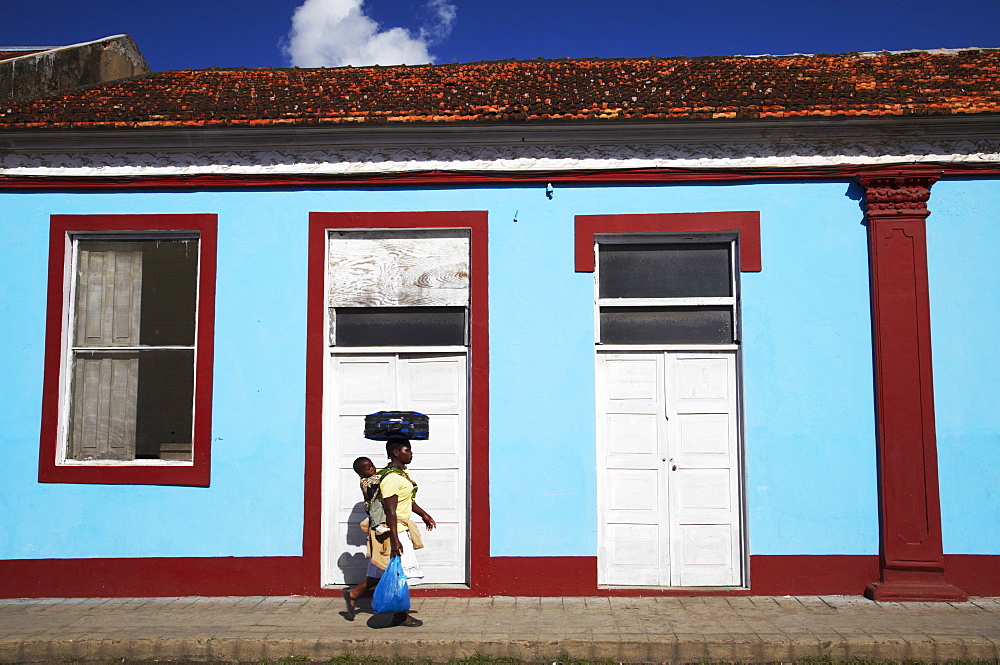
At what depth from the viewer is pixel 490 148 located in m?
6.84

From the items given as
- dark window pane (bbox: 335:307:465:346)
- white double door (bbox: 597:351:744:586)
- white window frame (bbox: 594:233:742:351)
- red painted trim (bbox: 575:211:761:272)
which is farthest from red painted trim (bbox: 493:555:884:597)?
red painted trim (bbox: 575:211:761:272)

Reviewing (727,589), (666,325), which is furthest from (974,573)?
(666,325)

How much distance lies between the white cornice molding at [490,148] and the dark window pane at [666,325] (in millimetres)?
1229

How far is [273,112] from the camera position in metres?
6.97

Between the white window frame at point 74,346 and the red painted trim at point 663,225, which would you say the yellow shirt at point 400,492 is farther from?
the red painted trim at point 663,225

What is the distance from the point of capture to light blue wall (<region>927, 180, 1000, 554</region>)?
637cm

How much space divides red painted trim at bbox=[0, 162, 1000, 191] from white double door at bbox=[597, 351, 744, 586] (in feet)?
4.97

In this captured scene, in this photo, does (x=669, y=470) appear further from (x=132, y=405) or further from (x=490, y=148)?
(x=132, y=405)

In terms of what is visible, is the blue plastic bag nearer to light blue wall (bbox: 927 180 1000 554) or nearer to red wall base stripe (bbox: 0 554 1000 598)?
red wall base stripe (bbox: 0 554 1000 598)

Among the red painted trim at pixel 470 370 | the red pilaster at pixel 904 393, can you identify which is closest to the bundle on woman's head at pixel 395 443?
the red painted trim at pixel 470 370

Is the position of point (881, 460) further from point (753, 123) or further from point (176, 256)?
point (176, 256)

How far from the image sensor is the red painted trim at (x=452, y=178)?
6.70 m

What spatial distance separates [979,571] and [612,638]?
126 inches

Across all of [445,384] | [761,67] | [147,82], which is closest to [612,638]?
[445,384]
